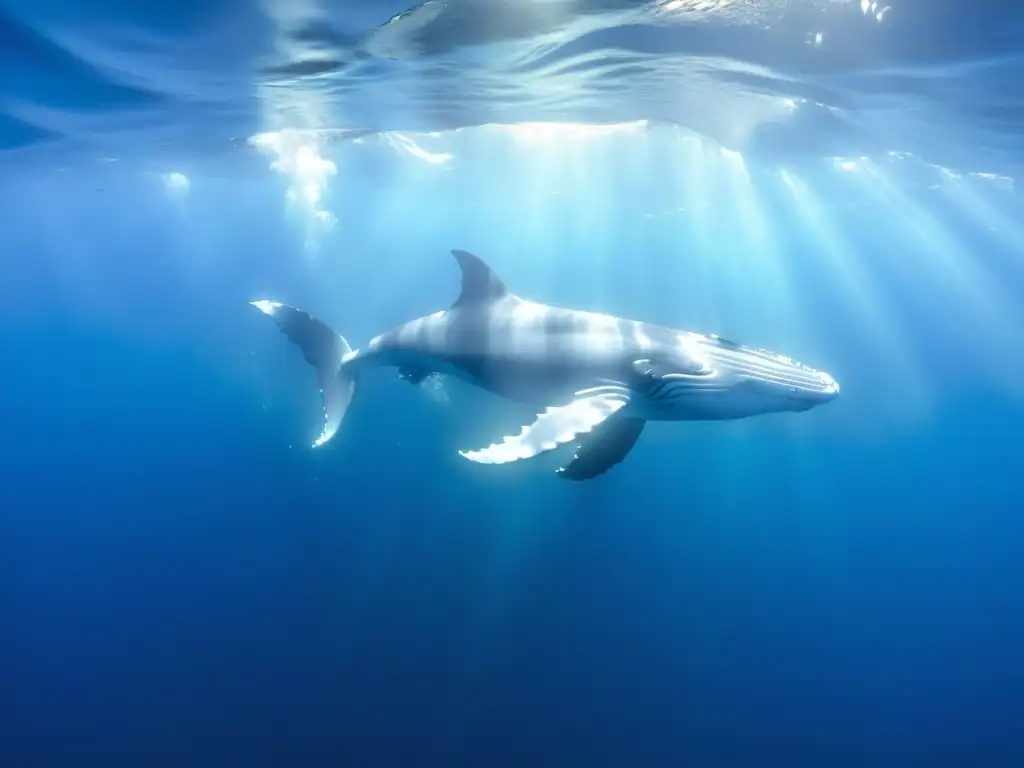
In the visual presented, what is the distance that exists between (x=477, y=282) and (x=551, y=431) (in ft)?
Answer: 14.1

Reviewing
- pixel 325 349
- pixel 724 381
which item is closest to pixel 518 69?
pixel 325 349

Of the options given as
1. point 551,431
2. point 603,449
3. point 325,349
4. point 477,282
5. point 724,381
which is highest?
point 477,282

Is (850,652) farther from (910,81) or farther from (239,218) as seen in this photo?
(239,218)

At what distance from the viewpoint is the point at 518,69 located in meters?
18.7

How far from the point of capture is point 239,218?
79812 millimetres

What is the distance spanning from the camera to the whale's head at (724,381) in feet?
28.7

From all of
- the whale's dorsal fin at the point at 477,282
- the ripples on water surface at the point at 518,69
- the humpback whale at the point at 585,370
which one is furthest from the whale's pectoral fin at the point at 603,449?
the ripples on water surface at the point at 518,69

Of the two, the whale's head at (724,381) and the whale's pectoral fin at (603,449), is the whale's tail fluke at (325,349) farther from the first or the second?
the whale's head at (724,381)

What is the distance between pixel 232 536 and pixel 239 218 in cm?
6798

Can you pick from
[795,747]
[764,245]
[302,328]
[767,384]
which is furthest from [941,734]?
[764,245]

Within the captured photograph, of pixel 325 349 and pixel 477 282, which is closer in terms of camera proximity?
pixel 477 282

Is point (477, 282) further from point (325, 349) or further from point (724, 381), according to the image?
point (325, 349)

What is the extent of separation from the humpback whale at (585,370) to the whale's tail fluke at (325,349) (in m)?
1.86

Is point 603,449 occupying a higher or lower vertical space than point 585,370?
lower
